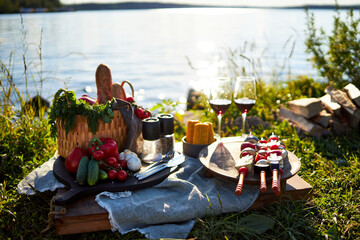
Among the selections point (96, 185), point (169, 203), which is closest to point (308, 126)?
point (169, 203)

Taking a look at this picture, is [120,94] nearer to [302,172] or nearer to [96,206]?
[96,206]

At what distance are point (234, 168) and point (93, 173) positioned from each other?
0.99m

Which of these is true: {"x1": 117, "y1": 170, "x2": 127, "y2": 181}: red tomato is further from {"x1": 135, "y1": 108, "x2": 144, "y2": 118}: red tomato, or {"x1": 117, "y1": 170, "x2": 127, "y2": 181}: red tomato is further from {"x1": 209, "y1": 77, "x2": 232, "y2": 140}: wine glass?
{"x1": 209, "y1": 77, "x2": 232, "y2": 140}: wine glass

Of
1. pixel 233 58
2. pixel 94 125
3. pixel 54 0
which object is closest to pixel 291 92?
pixel 233 58

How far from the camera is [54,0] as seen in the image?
5.80m

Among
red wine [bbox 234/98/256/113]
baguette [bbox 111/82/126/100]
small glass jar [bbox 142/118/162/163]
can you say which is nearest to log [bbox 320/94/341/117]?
red wine [bbox 234/98/256/113]

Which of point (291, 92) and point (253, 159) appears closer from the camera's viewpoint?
point (253, 159)

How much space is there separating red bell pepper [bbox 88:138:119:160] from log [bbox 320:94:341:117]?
9.37 ft

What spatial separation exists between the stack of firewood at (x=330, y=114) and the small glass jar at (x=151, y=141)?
7.22ft

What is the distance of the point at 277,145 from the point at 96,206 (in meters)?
1.39

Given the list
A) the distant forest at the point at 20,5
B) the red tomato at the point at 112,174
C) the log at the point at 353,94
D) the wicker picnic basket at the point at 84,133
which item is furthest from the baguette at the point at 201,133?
the distant forest at the point at 20,5

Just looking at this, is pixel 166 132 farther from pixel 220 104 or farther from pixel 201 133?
pixel 220 104

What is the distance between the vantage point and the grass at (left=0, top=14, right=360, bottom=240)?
217 centimetres

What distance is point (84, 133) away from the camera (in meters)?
2.52
